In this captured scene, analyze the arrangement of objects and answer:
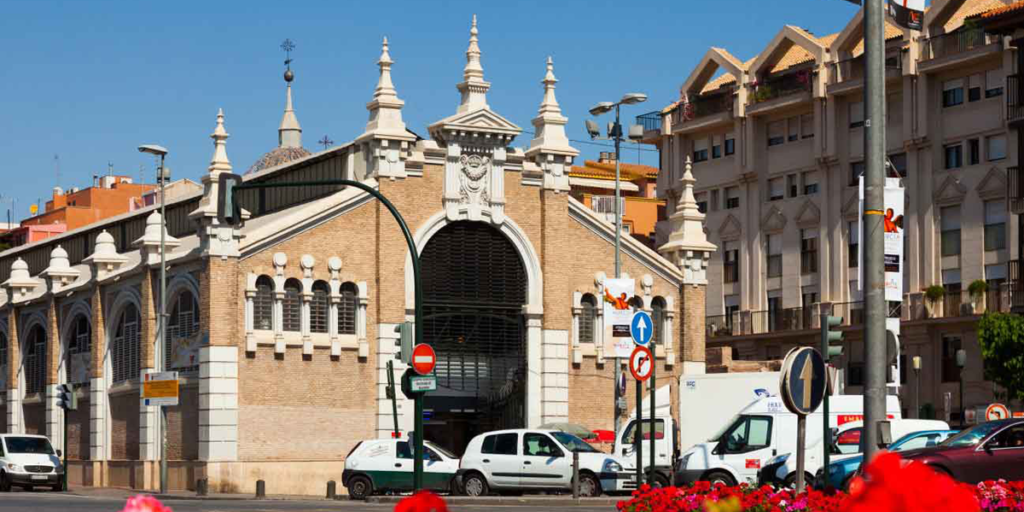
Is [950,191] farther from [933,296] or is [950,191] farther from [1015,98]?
[1015,98]

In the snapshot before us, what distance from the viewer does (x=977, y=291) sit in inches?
2239

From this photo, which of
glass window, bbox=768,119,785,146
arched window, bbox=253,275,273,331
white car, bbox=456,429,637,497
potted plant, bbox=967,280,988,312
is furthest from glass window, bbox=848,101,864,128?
white car, bbox=456,429,637,497

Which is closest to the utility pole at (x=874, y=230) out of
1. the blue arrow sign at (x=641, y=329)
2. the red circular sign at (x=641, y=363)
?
the red circular sign at (x=641, y=363)

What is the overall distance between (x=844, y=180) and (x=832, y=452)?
35033 mm

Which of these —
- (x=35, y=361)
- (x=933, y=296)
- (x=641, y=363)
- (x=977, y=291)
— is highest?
(x=977, y=291)

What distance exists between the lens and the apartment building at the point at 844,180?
57.9 m

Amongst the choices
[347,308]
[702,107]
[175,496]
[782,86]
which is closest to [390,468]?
[175,496]

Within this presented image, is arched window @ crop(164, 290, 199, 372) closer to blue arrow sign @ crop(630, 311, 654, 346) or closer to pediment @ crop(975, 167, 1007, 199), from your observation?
blue arrow sign @ crop(630, 311, 654, 346)

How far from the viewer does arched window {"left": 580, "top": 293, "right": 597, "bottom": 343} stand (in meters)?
47.2

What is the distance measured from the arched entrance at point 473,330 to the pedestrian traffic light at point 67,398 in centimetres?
975

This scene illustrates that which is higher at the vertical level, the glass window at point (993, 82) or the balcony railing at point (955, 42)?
the balcony railing at point (955, 42)

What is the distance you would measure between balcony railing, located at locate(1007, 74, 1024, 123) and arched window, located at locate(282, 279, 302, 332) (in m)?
26.7

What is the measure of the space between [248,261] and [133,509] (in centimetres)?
4011

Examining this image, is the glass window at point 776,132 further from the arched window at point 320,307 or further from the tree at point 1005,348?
the arched window at point 320,307
